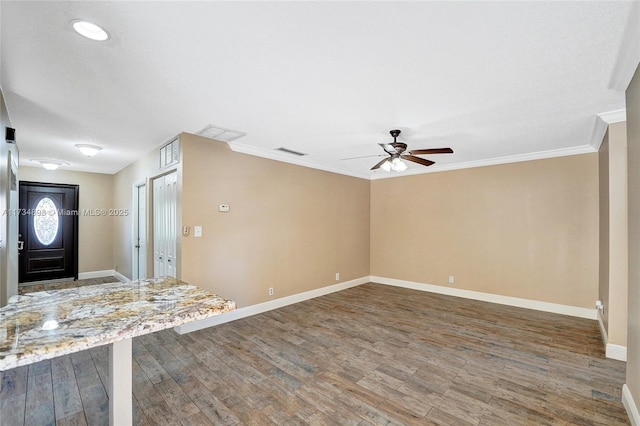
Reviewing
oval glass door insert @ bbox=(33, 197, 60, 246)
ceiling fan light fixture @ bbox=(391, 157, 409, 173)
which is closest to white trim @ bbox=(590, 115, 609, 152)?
ceiling fan light fixture @ bbox=(391, 157, 409, 173)

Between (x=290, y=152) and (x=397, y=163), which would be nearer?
(x=397, y=163)

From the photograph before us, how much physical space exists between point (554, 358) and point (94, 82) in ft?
16.6

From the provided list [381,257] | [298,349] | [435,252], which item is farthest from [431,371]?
[381,257]

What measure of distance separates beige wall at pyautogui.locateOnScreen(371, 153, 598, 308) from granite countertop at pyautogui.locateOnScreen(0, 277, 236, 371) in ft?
15.7

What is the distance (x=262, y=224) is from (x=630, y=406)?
4.14 meters

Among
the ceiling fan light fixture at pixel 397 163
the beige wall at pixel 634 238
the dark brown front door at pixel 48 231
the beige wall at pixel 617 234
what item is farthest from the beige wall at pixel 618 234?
the dark brown front door at pixel 48 231

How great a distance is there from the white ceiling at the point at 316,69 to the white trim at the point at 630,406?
2.41m

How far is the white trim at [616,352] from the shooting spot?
2875 millimetres

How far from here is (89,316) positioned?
4.73ft

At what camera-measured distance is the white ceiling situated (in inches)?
61.4

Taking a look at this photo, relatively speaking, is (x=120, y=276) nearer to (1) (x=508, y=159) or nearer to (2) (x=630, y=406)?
(2) (x=630, y=406)

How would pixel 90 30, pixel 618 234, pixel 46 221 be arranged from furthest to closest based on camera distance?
pixel 46 221 < pixel 618 234 < pixel 90 30

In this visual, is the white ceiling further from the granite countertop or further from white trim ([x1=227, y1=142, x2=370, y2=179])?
the granite countertop

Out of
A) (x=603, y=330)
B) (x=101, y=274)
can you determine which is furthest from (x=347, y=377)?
(x=101, y=274)
